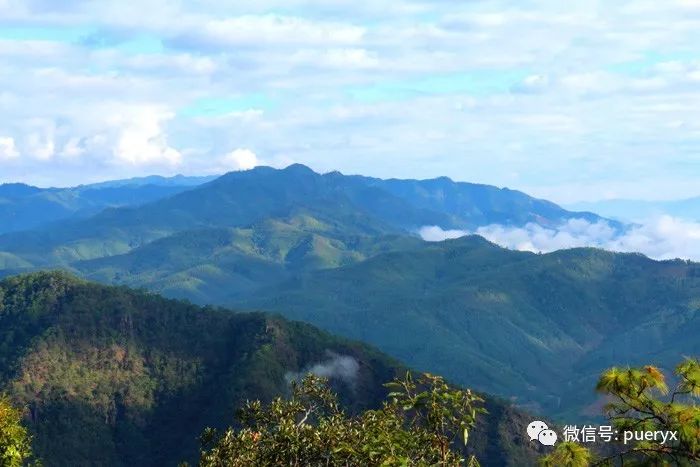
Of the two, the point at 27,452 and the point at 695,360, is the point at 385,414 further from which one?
the point at 27,452

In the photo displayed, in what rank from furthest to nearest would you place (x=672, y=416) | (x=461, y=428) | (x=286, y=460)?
(x=286, y=460)
(x=461, y=428)
(x=672, y=416)

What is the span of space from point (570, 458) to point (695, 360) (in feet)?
17.3

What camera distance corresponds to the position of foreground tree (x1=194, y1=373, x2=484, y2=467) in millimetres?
38250

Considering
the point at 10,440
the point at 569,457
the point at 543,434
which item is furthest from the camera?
the point at 10,440

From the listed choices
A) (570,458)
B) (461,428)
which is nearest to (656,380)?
(570,458)

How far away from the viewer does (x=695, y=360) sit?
31.5 metres

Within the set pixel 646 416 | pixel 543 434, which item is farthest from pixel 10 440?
pixel 646 416

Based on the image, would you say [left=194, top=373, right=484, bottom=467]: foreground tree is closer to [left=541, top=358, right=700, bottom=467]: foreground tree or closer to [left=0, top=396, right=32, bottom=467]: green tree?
[left=541, top=358, right=700, bottom=467]: foreground tree

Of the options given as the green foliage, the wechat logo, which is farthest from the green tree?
the green foliage

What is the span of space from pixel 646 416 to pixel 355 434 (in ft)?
47.0

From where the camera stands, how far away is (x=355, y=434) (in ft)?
139

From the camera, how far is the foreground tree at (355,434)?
125 feet

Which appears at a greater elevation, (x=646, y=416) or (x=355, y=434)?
(x=646, y=416)

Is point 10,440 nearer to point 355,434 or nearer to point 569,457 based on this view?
point 355,434
